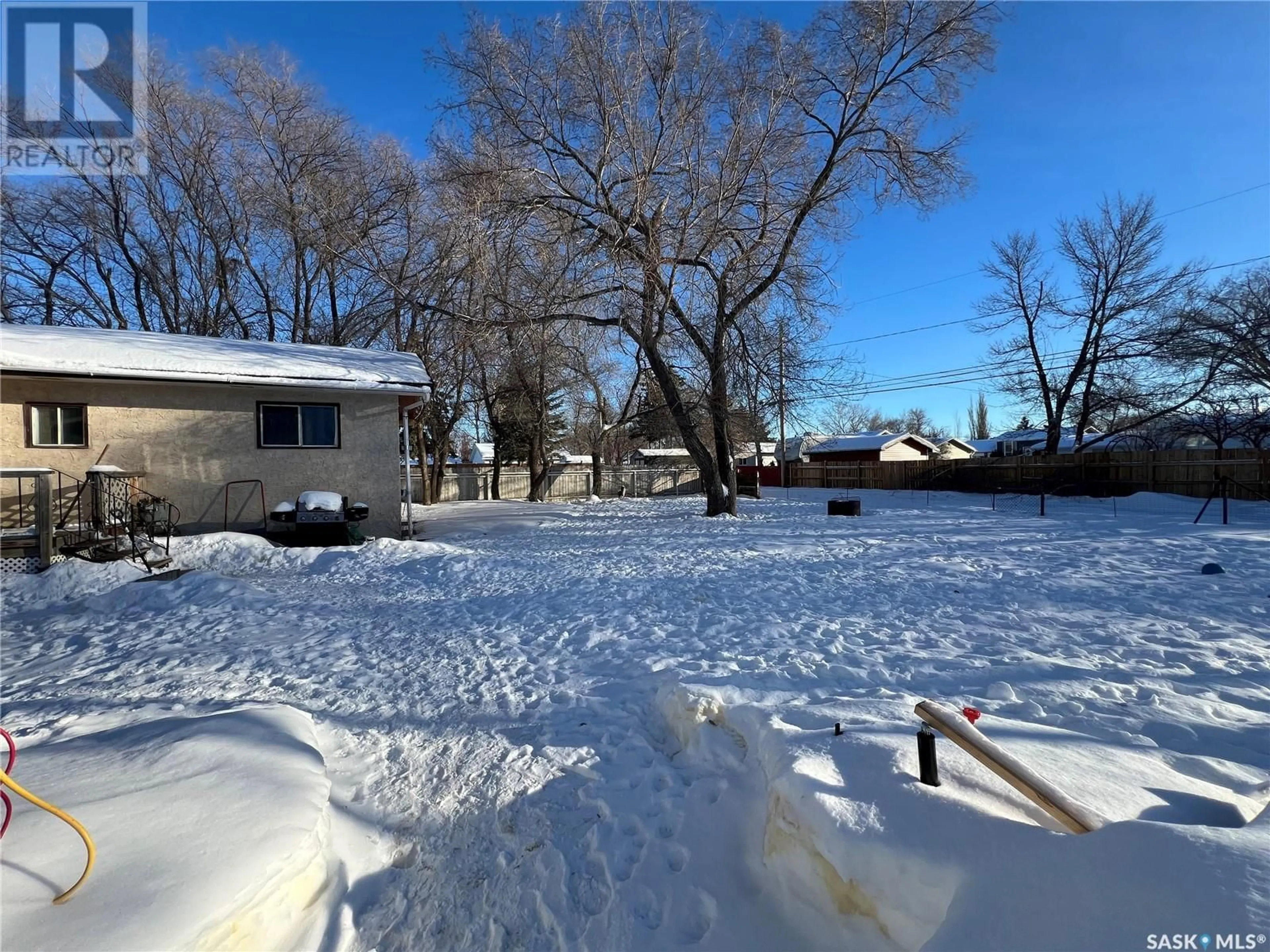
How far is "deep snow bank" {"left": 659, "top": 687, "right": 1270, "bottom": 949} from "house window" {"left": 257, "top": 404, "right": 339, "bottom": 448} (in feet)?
39.0

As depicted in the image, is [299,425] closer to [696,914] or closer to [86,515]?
[86,515]

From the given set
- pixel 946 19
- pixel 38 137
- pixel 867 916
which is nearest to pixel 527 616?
pixel 867 916

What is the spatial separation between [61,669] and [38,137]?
76.3 feet

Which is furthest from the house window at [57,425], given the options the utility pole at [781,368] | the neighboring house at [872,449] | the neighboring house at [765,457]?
the neighboring house at [872,449]

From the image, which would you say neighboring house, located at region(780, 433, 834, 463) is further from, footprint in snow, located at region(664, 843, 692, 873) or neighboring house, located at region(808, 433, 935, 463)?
footprint in snow, located at region(664, 843, 692, 873)

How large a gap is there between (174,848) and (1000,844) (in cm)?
297

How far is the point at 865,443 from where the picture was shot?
155 ft

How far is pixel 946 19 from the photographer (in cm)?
1321

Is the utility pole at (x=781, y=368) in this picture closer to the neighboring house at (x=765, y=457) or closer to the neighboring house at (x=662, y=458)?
the neighboring house at (x=662, y=458)

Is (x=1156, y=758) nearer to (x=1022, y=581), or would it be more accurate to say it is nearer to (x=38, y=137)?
(x=1022, y=581)

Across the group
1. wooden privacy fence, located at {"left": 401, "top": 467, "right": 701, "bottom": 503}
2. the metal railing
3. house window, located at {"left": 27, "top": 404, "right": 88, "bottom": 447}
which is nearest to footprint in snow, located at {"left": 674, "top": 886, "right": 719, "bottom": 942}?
the metal railing

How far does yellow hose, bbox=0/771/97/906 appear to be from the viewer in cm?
200

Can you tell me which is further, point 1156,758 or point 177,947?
point 1156,758

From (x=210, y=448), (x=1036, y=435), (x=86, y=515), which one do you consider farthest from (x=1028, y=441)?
(x=86, y=515)
